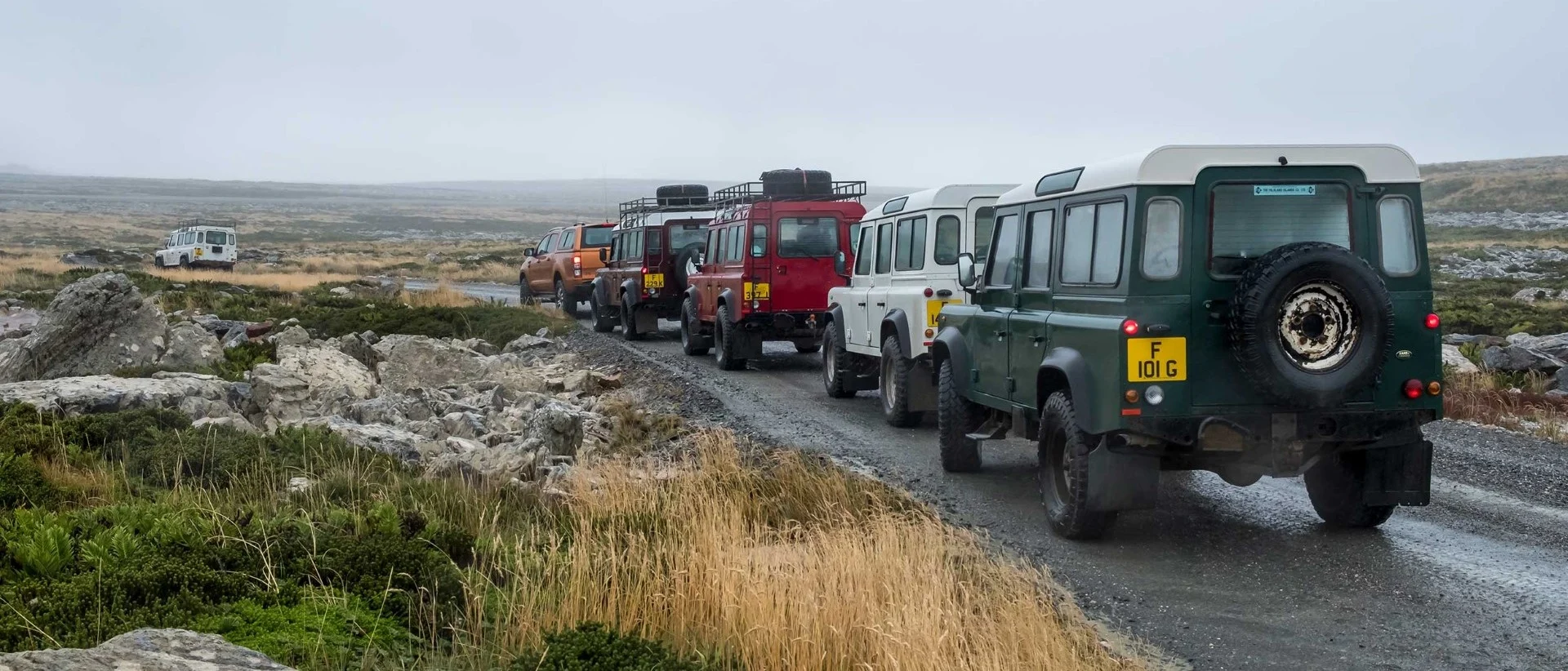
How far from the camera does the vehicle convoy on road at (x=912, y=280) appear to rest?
39.7ft

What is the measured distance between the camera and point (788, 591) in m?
5.57

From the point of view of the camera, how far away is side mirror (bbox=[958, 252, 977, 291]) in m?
9.48

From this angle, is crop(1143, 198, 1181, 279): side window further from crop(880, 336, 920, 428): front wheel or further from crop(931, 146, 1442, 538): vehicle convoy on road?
crop(880, 336, 920, 428): front wheel

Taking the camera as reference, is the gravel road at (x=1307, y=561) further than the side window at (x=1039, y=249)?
No

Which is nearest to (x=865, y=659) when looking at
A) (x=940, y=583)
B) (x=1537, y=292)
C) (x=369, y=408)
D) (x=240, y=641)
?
(x=940, y=583)

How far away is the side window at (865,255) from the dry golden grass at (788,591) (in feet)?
21.3

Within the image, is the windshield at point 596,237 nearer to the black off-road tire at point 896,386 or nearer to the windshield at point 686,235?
the windshield at point 686,235

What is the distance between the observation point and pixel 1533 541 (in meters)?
7.63

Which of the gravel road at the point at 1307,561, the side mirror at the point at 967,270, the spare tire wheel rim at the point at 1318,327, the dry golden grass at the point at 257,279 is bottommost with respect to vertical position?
the gravel road at the point at 1307,561

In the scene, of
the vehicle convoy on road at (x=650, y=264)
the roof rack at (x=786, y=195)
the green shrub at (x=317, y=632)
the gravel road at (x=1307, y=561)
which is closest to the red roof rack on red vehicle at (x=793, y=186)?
the roof rack at (x=786, y=195)

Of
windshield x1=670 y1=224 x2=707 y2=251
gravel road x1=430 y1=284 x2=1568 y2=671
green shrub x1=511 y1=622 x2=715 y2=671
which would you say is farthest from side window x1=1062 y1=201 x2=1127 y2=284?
windshield x1=670 y1=224 x2=707 y2=251

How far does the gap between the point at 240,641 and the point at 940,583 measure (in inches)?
111

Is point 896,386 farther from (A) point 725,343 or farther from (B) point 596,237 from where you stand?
(B) point 596,237

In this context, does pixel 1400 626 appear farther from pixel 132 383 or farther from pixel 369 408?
pixel 132 383
